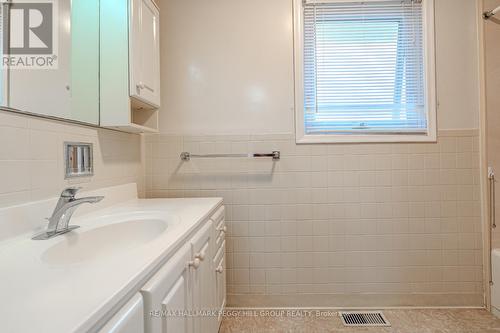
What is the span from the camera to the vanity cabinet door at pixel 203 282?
1.02m

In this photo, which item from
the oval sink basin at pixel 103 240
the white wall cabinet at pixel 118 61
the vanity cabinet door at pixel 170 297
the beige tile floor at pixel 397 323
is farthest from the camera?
the beige tile floor at pixel 397 323

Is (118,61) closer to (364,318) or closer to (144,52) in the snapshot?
(144,52)

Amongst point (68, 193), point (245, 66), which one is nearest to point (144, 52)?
point (245, 66)

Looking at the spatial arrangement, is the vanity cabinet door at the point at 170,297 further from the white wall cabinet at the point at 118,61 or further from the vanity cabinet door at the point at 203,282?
the white wall cabinet at the point at 118,61

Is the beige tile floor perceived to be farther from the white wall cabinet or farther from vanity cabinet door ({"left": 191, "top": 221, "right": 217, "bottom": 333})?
the white wall cabinet

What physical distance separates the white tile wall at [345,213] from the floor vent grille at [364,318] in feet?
0.46

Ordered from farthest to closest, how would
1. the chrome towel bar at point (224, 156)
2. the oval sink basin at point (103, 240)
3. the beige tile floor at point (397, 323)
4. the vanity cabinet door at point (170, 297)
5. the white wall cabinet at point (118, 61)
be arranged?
the chrome towel bar at point (224, 156)
the beige tile floor at point (397, 323)
the white wall cabinet at point (118, 61)
the oval sink basin at point (103, 240)
the vanity cabinet door at point (170, 297)


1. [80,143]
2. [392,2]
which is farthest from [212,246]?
[392,2]

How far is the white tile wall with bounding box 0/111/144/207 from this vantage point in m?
0.89

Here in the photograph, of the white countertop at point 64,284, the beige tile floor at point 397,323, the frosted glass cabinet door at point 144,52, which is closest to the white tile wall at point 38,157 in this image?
the white countertop at point 64,284

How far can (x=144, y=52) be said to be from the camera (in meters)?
1.55

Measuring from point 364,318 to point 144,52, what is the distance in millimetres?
2227

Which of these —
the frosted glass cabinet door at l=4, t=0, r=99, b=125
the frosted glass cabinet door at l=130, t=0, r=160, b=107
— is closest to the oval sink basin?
the frosted glass cabinet door at l=4, t=0, r=99, b=125

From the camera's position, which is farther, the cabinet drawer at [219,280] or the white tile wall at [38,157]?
the cabinet drawer at [219,280]
